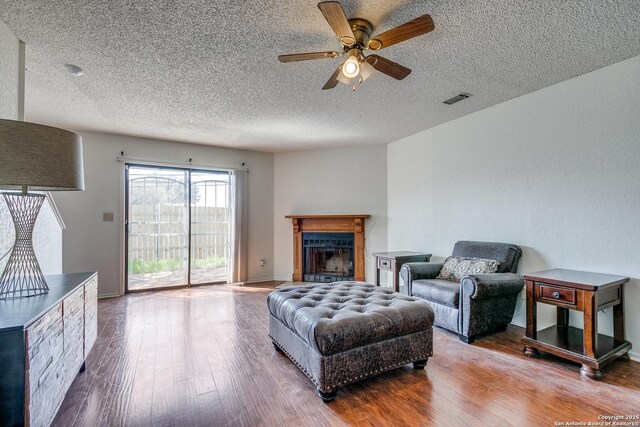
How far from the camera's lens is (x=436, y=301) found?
10.0 feet

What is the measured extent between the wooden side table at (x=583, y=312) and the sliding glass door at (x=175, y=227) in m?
4.47

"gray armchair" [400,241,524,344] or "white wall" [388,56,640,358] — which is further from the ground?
"white wall" [388,56,640,358]

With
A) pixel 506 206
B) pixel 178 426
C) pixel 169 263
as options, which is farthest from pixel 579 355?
pixel 169 263

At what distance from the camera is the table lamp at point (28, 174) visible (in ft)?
4.70

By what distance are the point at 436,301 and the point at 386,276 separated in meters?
1.98

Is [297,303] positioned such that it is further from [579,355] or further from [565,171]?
[565,171]

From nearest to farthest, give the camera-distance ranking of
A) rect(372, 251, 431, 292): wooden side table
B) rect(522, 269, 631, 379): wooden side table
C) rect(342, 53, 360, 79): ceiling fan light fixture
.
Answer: rect(342, 53, 360, 79): ceiling fan light fixture
rect(522, 269, 631, 379): wooden side table
rect(372, 251, 431, 292): wooden side table

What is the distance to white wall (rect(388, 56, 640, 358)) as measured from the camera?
8.14 feet

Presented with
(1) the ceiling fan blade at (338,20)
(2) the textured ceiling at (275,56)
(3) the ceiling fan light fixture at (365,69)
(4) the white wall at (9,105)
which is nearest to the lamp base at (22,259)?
(4) the white wall at (9,105)

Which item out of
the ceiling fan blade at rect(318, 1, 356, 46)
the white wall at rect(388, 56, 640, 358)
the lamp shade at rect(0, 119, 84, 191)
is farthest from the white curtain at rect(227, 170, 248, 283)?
the ceiling fan blade at rect(318, 1, 356, 46)

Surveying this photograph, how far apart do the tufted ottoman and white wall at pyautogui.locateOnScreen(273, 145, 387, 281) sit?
2751 millimetres

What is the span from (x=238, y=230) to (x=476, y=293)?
3.85m

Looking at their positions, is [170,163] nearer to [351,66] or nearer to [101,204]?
[101,204]

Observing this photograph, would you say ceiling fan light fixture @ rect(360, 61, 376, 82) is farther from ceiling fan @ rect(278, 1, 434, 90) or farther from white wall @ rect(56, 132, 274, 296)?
white wall @ rect(56, 132, 274, 296)
